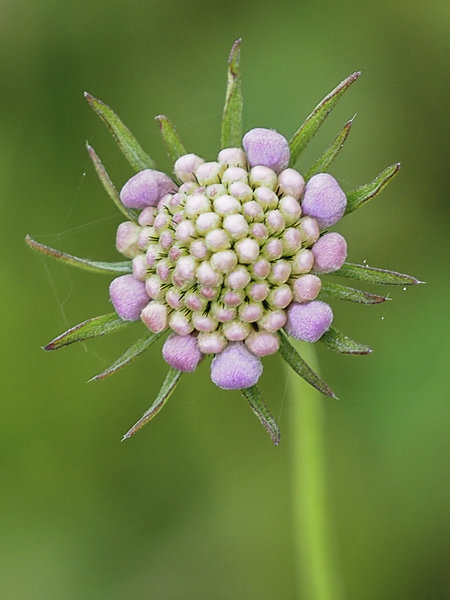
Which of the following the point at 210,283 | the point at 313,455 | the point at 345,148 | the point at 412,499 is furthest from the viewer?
the point at 345,148

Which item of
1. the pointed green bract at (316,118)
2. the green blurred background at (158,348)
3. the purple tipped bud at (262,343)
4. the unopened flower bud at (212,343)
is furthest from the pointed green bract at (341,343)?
the green blurred background at (158,348)

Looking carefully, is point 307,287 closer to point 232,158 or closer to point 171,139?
point 232,158

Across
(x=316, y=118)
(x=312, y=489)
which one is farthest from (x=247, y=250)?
(x=312, y=489)

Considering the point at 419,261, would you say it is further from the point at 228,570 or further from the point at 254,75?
the point at 228,570

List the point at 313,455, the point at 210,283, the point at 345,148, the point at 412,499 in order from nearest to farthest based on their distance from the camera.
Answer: the point at 210,283 → the point at 313,455 → the point at 412,499 → the point at 345,148

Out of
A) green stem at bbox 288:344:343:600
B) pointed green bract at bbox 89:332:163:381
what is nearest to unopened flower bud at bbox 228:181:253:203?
pointed green bract at bbox 89:332:163:381

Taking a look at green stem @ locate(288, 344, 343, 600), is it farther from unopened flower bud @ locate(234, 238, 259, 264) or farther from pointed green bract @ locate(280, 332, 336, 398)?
unopened flower bud @ locate(234, 238, 259, 264)

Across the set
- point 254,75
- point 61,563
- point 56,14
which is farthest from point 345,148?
point 61,563
